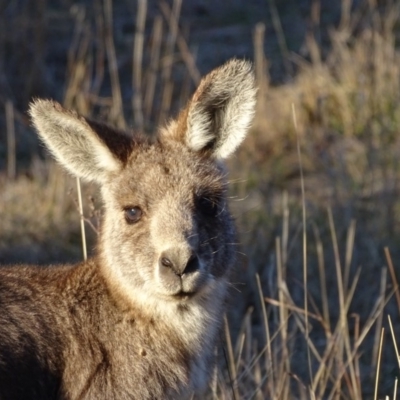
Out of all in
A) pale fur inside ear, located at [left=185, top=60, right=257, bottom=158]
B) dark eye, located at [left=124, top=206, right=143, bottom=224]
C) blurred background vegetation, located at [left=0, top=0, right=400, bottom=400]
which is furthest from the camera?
blurred background vegetation, located at [left=0, top=0, right=400, bottom=400]

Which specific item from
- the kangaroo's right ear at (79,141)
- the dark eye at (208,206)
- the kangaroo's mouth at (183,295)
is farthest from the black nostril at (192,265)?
the kangaroo's right ear at (79,141)

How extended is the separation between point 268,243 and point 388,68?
2.65 m

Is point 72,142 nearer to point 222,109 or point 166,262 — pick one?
point 222,109

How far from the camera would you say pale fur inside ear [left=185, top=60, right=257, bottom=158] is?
4.67m

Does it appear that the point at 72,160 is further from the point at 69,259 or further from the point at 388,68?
the point at 388,68

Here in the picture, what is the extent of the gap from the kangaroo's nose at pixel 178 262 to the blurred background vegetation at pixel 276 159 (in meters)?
1.02

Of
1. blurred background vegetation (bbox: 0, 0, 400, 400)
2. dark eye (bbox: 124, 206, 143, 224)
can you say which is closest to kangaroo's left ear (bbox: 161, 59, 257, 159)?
dark eye (bbox: 124, 206, 143, 224)

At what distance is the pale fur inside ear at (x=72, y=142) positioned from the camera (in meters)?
4.58

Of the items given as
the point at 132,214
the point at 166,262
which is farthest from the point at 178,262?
the point at 132,214

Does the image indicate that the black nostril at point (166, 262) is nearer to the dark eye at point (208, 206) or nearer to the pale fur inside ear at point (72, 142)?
the dark eye at point (208, 206)

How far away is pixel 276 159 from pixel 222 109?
4.79m

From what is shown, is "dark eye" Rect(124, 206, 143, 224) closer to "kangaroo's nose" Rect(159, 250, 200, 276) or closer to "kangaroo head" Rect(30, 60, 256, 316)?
"kangaroo head" Rect(30, 60, 256, 316)

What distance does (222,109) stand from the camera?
4871 mm

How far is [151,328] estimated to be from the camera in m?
4.55
